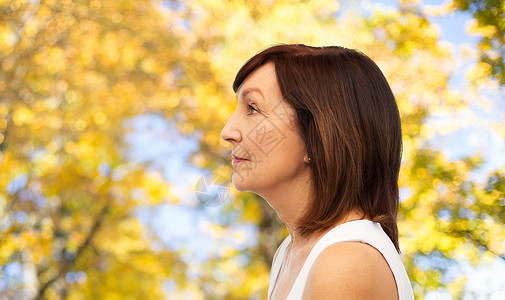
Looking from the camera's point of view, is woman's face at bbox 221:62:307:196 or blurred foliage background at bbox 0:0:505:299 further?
blurred foliage background at bbox 0:0:505:299

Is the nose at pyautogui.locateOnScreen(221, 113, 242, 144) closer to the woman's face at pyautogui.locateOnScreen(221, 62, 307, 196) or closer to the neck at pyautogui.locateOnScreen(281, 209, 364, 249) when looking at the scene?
the woman's face at pyautogui.locateOnScreen(221, 62, 307, 196)

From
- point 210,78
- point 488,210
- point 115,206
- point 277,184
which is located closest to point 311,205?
point 277,184

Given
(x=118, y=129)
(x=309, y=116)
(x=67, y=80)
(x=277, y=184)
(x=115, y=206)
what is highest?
(x=309, y=116)

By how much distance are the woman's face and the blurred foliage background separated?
187 cm

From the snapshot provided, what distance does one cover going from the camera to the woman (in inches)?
29.7

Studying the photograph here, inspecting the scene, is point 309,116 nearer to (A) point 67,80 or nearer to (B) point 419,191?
(B) point 419,191

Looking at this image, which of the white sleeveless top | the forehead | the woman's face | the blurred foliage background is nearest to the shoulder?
the white sleeveless top

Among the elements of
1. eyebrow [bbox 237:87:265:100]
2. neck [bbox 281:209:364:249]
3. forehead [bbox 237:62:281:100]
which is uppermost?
forehead [bbox 237:62:281:100]

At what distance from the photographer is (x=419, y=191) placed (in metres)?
2.65

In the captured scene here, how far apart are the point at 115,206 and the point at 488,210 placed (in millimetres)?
3101

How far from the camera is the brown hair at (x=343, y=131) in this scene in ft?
2.48

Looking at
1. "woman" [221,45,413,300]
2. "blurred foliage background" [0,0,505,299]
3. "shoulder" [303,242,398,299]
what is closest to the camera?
"shoulder" [303,242,398,299]

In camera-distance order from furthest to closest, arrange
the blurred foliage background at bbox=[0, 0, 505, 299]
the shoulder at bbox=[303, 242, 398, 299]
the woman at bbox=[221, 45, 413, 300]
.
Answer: the blurred foliage background at bbox=[0, 0, 505, 299] → the woman at bbox=[221, 45, 413, 300] → the shoulder at bbox=[303, 242, 398, 299]

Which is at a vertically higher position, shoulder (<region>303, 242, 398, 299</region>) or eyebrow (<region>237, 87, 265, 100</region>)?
eyebrow (<region>237, 87, 265, 100</region>)
